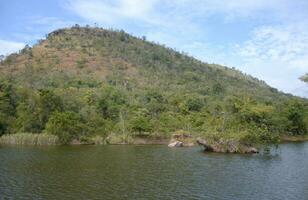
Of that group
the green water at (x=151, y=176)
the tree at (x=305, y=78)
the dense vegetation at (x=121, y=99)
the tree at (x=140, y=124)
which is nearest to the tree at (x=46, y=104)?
the dense vegetation at (x=121, y=99)

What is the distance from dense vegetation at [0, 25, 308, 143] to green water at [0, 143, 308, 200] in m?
16.2

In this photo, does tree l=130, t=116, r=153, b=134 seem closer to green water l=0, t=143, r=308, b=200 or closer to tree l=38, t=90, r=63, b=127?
tree l=38, t=90, r=63, b=127

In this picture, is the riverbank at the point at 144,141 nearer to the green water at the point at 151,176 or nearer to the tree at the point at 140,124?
the tree at the point at 140,124

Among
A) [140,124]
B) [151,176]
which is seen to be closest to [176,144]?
[140,124]

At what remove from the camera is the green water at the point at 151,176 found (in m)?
36.5

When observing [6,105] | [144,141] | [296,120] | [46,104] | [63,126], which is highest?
[46,104]

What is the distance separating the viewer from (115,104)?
112 m

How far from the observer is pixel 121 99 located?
394 feet

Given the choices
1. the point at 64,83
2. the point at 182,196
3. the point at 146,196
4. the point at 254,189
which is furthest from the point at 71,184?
the point at 64,83

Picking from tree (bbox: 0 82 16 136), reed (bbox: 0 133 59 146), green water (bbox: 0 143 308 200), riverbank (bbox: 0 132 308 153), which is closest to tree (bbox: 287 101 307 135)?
riverbank (bbox: 0 132 308 153)

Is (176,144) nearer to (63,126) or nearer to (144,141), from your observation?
(144,141)

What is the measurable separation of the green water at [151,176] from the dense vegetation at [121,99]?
1620 centimetres

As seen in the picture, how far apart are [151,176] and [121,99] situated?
75.5m

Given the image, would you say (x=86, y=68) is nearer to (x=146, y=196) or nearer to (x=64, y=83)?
(x=64, y=83)
